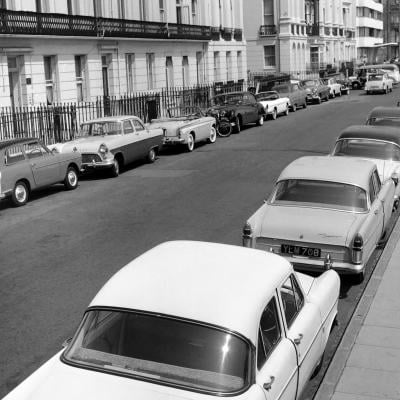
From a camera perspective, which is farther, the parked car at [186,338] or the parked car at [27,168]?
the parked car at [27,168]

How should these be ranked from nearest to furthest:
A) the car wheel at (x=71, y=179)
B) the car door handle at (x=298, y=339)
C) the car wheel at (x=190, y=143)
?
the car door handle at (x=298, y=339) → the car wheel at (x=71, y=179) → the car wheel at (x=190, y=143)

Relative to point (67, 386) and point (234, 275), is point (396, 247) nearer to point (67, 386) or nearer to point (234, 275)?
point (234, 275)

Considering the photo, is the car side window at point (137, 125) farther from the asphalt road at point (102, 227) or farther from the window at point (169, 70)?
the window at point (169, 70)

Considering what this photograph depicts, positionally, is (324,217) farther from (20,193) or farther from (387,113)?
(387,113)

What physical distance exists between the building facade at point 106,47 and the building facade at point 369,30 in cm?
5609

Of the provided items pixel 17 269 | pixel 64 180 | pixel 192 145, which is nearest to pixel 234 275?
pixel 17 269

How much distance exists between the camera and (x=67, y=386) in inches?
176

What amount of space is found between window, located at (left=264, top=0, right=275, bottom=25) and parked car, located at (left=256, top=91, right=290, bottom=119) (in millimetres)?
28425

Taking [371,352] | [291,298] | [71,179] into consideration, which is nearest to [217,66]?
[71,179]

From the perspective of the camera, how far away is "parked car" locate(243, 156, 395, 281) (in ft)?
28.0

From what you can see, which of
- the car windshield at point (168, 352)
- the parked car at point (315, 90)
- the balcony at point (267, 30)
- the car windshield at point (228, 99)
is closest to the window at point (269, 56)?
the balcony at point (267, 30)

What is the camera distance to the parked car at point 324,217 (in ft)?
28.0

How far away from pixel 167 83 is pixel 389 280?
3367 cm

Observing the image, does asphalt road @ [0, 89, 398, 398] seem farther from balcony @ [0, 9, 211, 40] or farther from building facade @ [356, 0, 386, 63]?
building facade @ [356, 0, 386, 63]
